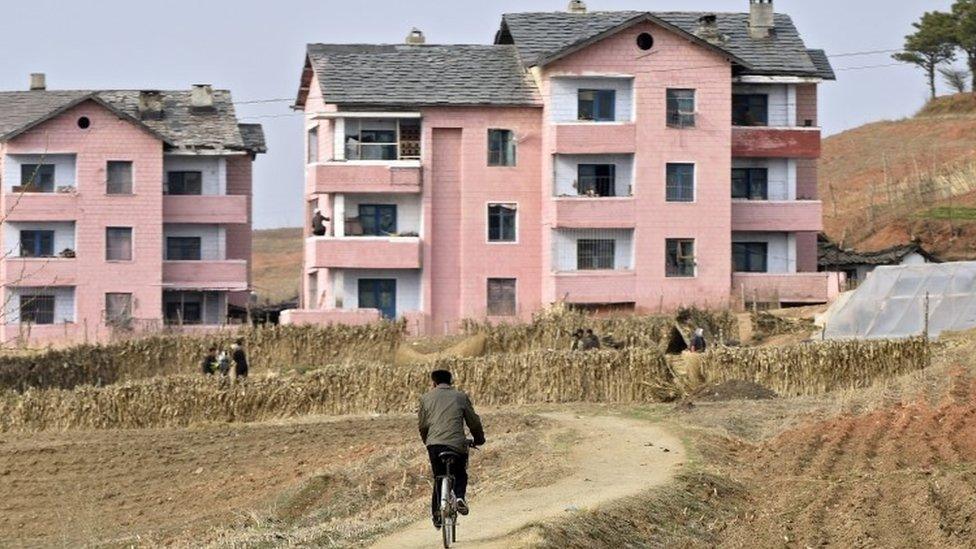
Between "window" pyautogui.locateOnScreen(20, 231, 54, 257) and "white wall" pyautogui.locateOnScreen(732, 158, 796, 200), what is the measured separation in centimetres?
2169

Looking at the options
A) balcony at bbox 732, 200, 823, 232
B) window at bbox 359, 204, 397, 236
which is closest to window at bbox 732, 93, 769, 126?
balcony at bbox 732, 200, 823, 232

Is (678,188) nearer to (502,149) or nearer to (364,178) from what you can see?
(502,149)

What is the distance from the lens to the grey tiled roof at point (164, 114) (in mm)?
69500

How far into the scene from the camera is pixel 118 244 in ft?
225

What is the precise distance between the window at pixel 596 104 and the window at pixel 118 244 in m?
15.2

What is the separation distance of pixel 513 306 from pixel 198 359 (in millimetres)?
12343

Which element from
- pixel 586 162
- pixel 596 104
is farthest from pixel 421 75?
pixel 586 162

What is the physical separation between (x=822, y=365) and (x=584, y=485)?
1839 cm

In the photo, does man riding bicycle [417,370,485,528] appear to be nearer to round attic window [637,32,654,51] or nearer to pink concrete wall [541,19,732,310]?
pink concrete wall [541,19,732,310]

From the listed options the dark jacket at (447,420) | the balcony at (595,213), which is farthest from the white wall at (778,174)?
the dark jacket at (447,420)

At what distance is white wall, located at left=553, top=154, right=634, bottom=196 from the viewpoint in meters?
64.6

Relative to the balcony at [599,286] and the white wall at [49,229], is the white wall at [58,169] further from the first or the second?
the balcony at [599,286]

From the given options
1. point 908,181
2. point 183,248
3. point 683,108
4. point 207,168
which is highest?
point 683,108

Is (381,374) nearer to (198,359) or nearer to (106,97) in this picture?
(198,359)
